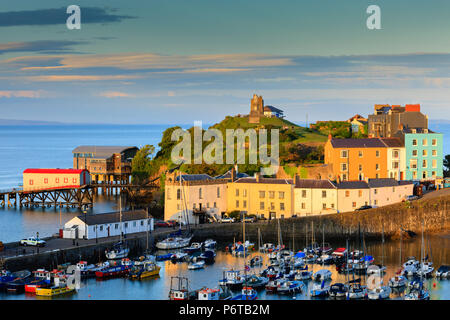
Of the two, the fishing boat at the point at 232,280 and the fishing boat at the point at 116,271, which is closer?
the fishing boat at the point at 232,280

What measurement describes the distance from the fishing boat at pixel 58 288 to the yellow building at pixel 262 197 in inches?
1057

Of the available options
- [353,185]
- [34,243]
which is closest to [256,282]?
[34,243]

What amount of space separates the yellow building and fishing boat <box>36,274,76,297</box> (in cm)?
2686

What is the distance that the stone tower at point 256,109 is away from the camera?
10922 cm

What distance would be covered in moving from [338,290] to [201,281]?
8.60 metres

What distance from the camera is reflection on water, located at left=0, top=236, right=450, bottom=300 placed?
1686 inches

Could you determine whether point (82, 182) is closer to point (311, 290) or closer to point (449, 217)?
point (449, 217)

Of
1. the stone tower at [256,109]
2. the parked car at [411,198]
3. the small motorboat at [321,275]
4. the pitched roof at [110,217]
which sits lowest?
the small motorboat at [321,275]

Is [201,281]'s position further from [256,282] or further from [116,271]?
[116,271]

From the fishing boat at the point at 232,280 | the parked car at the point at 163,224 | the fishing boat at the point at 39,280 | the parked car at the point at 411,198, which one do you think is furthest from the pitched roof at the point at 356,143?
the fishing boat at the point at 39,280

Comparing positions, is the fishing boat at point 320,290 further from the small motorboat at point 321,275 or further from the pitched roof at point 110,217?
the pitched roof at point 110,217

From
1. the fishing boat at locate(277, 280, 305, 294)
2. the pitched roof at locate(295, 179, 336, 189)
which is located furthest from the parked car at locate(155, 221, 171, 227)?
the fishing boat at locate(277, 280, 305, 294)

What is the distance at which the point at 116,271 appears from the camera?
48.4 metres

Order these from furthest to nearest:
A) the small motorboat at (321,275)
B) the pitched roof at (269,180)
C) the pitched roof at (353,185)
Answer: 1. the pitched roof at (269,180)
2. the pitched roof at (353,185)
3. the small motorboat at (321,275)
